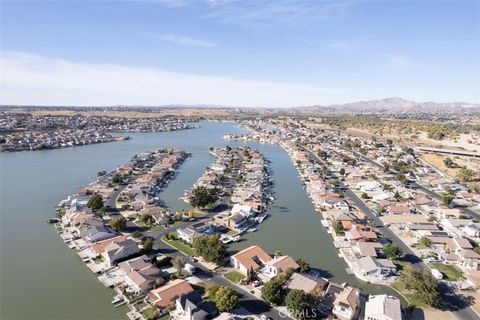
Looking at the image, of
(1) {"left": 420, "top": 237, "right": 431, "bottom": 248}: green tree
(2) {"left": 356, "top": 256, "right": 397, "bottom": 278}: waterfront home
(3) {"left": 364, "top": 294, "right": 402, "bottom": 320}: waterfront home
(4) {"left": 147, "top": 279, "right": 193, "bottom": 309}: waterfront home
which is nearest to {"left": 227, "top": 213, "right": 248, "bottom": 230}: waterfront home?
(4) {"left": 147, "top": 279, "right": 193, "bottom": 309}: waterfront home

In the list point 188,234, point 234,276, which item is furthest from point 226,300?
point 188,234

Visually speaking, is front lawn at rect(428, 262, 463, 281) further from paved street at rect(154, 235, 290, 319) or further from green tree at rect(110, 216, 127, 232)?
green tree at rect(110, 216, 127, 232)

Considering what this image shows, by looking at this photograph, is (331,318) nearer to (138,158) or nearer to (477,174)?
(477,174)

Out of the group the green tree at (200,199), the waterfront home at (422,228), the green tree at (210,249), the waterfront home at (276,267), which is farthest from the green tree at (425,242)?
the green tree at (200,199)

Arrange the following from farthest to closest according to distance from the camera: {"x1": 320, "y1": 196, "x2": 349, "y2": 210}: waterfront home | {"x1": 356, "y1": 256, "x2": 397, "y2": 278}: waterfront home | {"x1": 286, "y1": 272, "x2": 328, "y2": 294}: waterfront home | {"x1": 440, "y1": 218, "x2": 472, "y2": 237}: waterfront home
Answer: {"x1": 320, "y1": 196, "x2": 349, "y2": 210}: waterfront home < {"x1": 440, "y1": 218, "x2": 472, "y2": 237}: waterfront home < {"x1": 356, "y1": 256, "x2": 397, "y2": 278}: waterfront home < {"x1": 286, "y1": 272, "x2": 328, "y2": 294}: waterfront home

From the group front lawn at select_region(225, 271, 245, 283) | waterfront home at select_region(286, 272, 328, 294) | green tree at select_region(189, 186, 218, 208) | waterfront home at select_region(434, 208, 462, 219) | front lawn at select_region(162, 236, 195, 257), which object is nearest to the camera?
waterfront home at select_region(286, 272, 328, 294)

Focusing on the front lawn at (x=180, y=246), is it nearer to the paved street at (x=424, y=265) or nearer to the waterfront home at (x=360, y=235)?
the waterfront home at (x=360, y=235)

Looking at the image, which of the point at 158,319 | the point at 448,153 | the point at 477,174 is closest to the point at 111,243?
the point at 158,319
